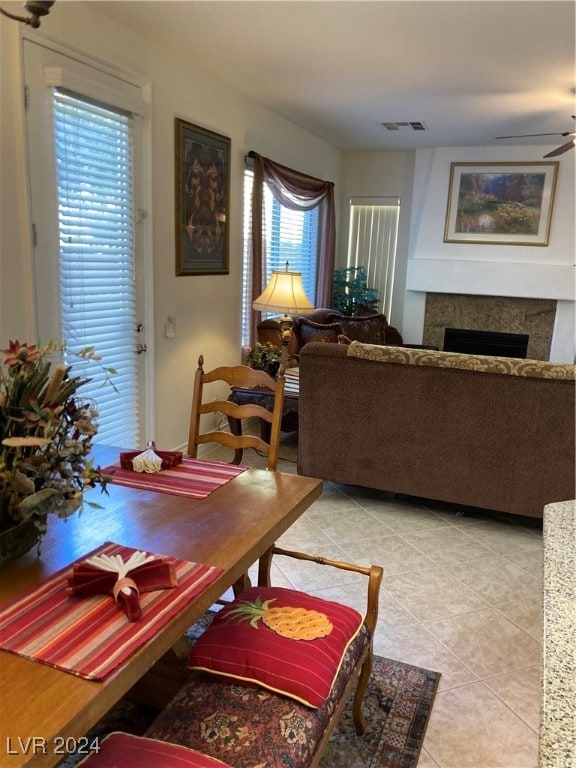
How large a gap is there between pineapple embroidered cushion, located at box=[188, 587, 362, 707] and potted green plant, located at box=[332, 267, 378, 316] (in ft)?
17.1

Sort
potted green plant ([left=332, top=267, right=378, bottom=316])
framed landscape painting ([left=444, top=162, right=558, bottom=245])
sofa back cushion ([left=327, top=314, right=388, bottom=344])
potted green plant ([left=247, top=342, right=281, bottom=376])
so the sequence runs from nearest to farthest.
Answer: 1. potted green plant ([left=247, top=342, right=281, bottom=376])
2. sofa back cushion ([left=327, top=314, right=388, bottom=344])
3. framed landscape painting ([left=444, top=162, right=558, bottom=245])
4. potted green plant ([left=332, top=267, right=378, bottom=316])

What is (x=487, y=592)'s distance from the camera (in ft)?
8.75

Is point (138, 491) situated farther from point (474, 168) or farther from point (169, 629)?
point (474, 168)

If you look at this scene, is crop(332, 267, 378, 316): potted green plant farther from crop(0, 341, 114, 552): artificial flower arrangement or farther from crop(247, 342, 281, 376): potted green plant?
crop(0, 341, 114, 552): artificial flower arrangement

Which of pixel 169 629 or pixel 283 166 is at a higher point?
pixel 283 166

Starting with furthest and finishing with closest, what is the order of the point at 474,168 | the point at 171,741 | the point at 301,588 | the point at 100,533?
1. the point at 474,168
2. the point at 301,588
3. the point at 100,533
4. the point at 171,741

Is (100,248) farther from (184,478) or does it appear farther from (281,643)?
(281,643)

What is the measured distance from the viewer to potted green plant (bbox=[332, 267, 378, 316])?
663 centimetres

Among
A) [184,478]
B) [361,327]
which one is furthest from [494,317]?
[184,478]

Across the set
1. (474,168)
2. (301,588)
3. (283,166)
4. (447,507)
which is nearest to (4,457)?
(301,588)

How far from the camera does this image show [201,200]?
397cm

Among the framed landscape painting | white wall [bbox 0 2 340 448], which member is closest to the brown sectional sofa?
white wall [bbox 0 2 340 448]

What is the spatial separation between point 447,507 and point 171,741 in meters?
2.72

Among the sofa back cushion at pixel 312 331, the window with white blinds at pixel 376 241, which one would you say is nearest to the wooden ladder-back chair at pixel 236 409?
the sofa back cushion at pixel 312 331
